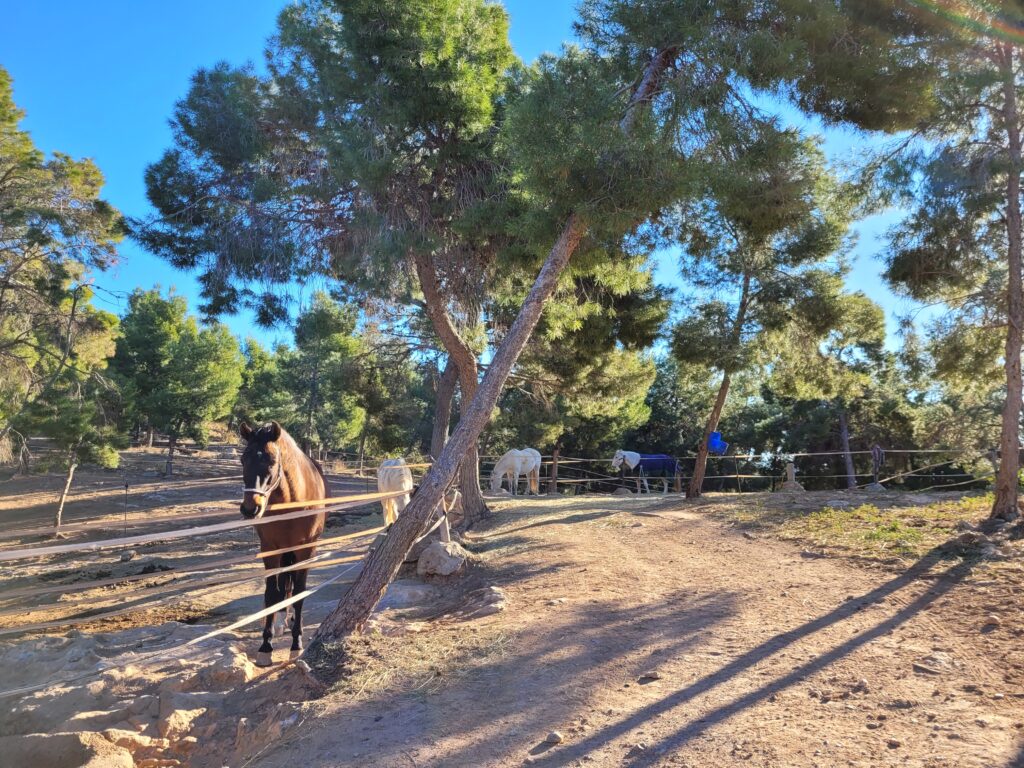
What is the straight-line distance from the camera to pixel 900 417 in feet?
72.2

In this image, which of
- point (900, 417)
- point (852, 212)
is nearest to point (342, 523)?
Result: point (852, 212)

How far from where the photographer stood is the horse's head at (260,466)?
12.4 feet

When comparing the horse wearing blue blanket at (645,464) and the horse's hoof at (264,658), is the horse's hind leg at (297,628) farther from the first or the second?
the horse wearing blue blanket at (645,464)

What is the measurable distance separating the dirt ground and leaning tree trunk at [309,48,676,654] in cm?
29

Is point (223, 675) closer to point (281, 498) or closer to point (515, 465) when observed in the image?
point (281, 498)

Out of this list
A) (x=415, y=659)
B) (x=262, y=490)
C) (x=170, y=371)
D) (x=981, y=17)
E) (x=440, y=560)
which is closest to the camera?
(x=262, y=490)

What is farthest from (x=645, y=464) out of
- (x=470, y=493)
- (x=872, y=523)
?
(x=872, y=523)

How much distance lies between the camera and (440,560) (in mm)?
7293

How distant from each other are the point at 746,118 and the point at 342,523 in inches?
556

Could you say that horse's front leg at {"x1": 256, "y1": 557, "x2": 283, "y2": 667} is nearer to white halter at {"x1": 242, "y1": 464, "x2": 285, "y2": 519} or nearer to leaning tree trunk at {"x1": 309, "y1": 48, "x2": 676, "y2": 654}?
leaning tree trunk at {"x1": 309, "y1": 48, "x2": 676, "y2": 654}

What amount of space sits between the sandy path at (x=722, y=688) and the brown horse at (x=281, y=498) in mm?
1560

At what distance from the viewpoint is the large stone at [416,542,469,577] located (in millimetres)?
7254

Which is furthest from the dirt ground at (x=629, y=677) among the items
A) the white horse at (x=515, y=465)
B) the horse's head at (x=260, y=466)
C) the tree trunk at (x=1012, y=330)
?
the white horse at (x=515, y=465)

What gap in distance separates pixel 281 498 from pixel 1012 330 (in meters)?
8.30
